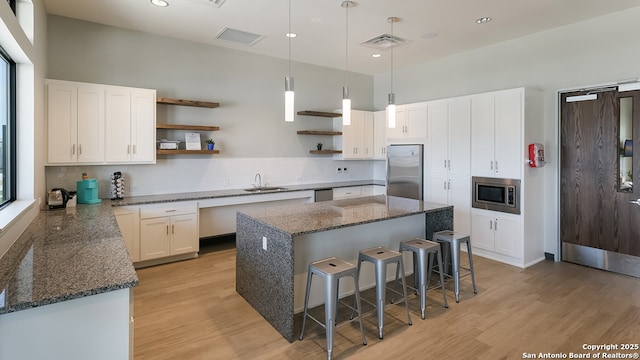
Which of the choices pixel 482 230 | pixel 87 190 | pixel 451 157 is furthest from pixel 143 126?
pixel 482 230

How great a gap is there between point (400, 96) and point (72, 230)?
558 cm

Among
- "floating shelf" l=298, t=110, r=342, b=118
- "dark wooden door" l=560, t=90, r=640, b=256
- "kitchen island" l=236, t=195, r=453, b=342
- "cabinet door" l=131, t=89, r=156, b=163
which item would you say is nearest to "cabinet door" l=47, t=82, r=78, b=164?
"cabinet door" l=131, t=89, r=156, b=163

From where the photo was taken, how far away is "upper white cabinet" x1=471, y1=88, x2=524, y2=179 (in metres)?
4.39

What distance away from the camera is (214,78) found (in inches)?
207

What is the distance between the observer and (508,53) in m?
5.01

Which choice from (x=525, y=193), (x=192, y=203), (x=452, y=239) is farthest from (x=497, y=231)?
(x=192, y=203)

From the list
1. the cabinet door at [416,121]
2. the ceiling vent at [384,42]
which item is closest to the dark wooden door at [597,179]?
the cabinet door at [416,121]

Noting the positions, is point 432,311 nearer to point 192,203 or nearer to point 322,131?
point 192,203

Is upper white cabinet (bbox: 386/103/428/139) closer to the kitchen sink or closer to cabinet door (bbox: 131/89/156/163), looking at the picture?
the kitchen sink

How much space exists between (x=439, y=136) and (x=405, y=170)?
83 centimetres

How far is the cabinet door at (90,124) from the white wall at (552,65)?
4.21m

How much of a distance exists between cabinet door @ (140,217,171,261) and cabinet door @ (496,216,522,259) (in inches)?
169

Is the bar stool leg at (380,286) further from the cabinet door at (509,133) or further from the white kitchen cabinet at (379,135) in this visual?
the white kitchen cabinet at (379,135)

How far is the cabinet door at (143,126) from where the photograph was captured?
4.36 m
